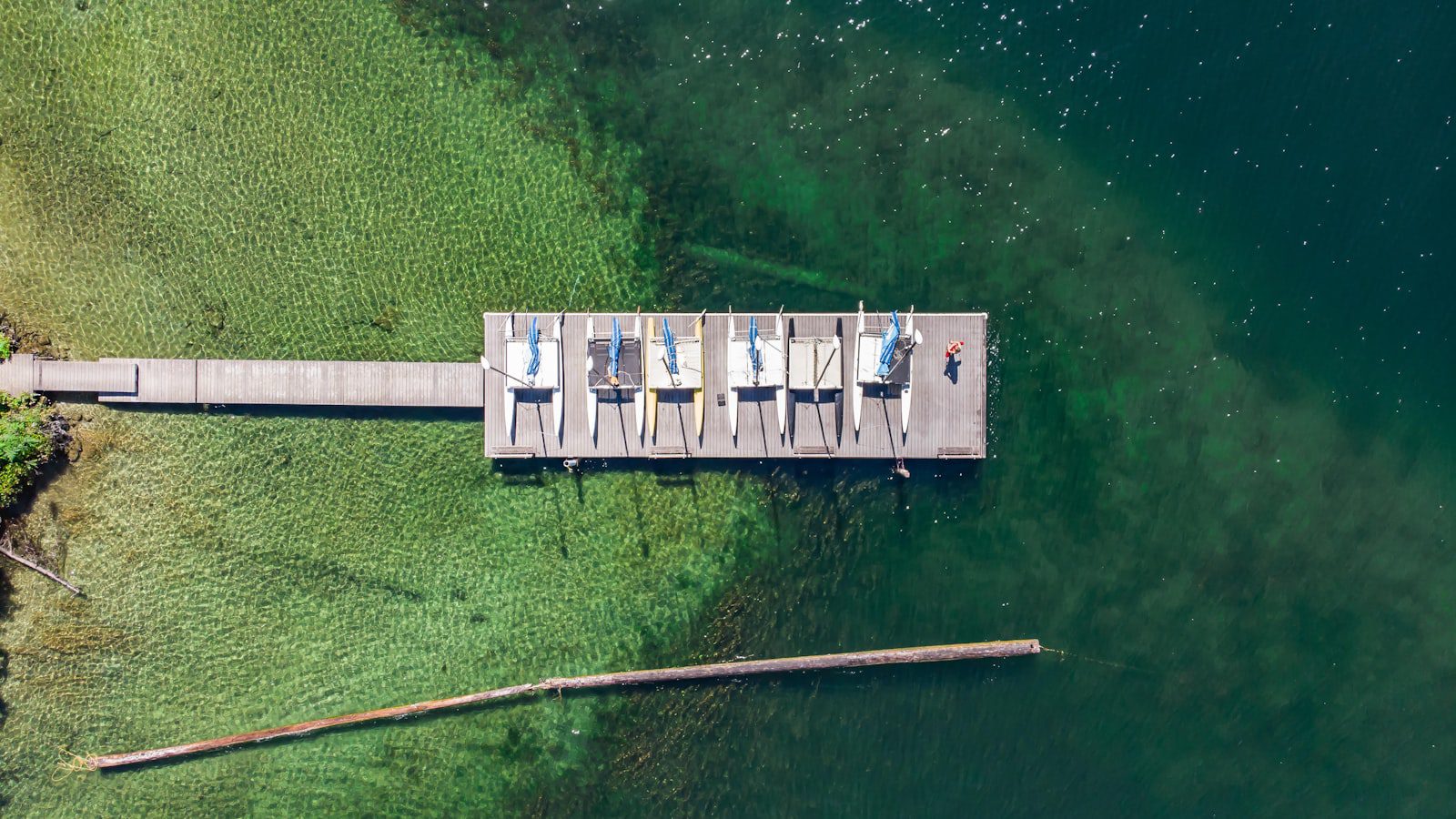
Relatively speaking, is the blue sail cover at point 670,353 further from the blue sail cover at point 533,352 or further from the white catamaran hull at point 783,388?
the blue sail cover at point 533,352

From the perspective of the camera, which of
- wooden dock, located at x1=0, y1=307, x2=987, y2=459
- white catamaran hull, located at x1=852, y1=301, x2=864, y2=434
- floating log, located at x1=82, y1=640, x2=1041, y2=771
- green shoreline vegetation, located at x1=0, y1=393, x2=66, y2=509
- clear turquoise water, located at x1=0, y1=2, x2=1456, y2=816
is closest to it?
green shoreline vegetation, located at x1=0, y1=393, x2=66, y2=509

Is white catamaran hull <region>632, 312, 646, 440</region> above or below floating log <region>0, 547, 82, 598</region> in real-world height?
above

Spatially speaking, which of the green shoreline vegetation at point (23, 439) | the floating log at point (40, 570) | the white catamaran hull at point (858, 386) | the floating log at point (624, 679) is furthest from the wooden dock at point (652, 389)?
the floating log at point (624, 679)

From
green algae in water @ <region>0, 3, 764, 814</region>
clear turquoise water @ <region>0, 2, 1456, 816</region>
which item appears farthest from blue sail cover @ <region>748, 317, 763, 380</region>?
green algae in water @ <region>0, 3, 764, 814</region>

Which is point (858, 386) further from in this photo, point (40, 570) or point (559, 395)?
point (40, 570)

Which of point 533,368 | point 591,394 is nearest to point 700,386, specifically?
point 591,394

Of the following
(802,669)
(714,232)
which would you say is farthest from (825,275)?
(802,669)

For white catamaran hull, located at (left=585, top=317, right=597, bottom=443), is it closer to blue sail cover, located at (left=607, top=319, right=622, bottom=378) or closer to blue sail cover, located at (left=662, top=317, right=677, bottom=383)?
blue sail cover, located at (left=607, top=319, right=622, bottom=378)

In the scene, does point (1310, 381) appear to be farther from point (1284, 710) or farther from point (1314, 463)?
point (1284, 710)

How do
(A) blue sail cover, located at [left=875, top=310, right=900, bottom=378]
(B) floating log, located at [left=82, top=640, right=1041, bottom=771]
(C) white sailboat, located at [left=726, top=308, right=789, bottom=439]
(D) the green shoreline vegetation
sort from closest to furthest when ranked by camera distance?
(D) the green shoreline vegetation
(A) blue sail cover, located at [left=875, top=310, right=900, bottom=378]
(C) white sailboat, located at [left=726, top=308, right=789, bottom=439]
(B) floating log, located at [left=82, top=640, right=1041, bottom=771]
